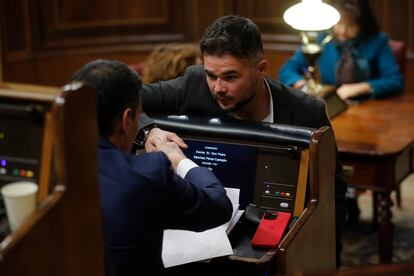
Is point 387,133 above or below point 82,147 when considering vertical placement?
below

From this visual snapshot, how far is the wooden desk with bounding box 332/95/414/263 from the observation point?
3.54m

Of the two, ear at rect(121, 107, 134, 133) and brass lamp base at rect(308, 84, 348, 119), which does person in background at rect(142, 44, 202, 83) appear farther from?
ear at rect(121, 107, 134, 133)

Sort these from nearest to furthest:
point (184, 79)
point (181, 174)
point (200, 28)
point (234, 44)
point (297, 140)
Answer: point (181, 174), point (297, 140), point (234, 44), point (184, 79), point (200, 28)

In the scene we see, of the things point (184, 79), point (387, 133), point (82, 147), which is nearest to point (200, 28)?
point (387, 133)

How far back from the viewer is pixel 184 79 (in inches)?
106

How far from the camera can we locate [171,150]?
2.17 metres

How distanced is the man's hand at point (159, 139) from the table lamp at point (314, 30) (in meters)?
1.00

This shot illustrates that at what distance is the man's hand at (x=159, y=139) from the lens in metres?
2.26

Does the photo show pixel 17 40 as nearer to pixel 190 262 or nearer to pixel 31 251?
pixel 190 262

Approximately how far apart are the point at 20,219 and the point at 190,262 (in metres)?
0.61

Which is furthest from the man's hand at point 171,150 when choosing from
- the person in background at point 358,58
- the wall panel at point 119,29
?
the wall panel at point 119,29

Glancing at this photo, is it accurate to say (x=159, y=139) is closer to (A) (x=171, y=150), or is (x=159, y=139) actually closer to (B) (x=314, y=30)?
(A) (x=171, y=150)

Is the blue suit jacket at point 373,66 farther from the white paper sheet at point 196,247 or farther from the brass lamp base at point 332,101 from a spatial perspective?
the white paper sheet at point 196,247

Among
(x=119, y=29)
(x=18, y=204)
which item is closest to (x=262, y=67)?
(x=18, y=204)
